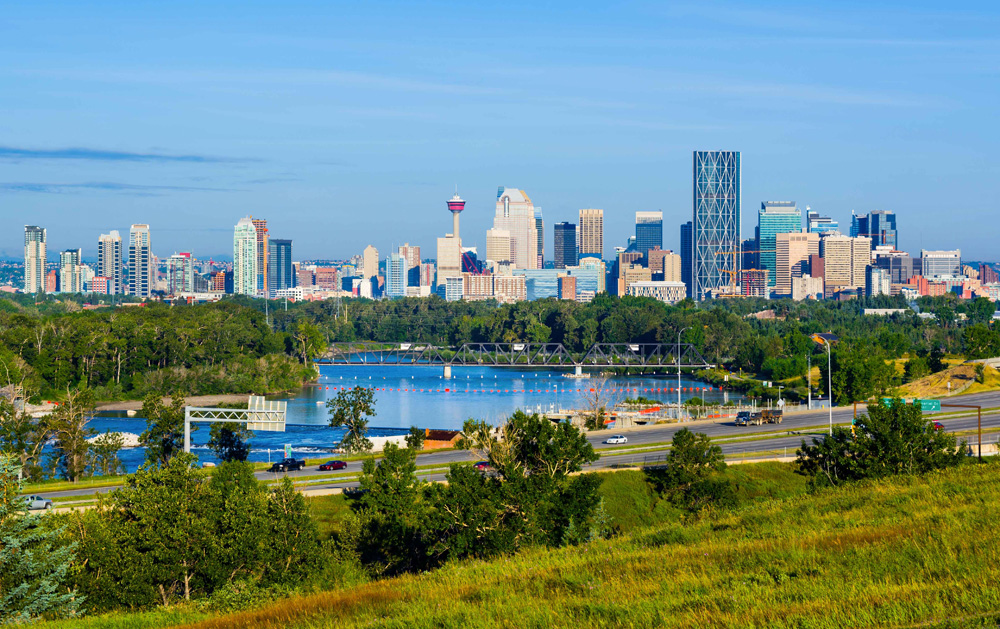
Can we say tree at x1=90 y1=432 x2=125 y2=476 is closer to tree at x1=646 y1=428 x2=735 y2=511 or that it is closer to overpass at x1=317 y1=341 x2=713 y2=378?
tree at x1=646 y1=428 x2=735 y2=511

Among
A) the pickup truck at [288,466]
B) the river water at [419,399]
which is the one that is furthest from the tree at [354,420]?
the pickup truck at [288,466]

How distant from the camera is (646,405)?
214 feet

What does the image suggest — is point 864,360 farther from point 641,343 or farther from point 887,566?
point 887,566

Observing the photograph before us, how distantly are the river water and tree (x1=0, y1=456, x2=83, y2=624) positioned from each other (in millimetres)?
29498

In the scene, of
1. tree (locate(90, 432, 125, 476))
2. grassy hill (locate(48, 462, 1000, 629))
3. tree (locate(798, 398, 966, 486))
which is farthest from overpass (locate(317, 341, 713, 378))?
grassy hill (locate(48, 462, 1000, 629))

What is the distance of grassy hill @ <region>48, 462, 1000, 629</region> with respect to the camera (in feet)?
29.4

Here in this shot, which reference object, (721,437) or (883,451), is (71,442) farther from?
(883,451)

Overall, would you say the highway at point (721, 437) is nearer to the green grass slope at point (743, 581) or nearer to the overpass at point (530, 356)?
the green grass slope at point (743, 581)

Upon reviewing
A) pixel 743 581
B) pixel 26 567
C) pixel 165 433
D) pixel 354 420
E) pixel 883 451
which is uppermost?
pixel 743 581

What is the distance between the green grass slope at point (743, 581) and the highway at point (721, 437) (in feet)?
64.4

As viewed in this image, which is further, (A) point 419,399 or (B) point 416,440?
(A) point 419,399

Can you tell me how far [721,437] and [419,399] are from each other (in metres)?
36.7

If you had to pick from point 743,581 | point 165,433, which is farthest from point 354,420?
point 743,581

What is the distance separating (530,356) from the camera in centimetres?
12469
